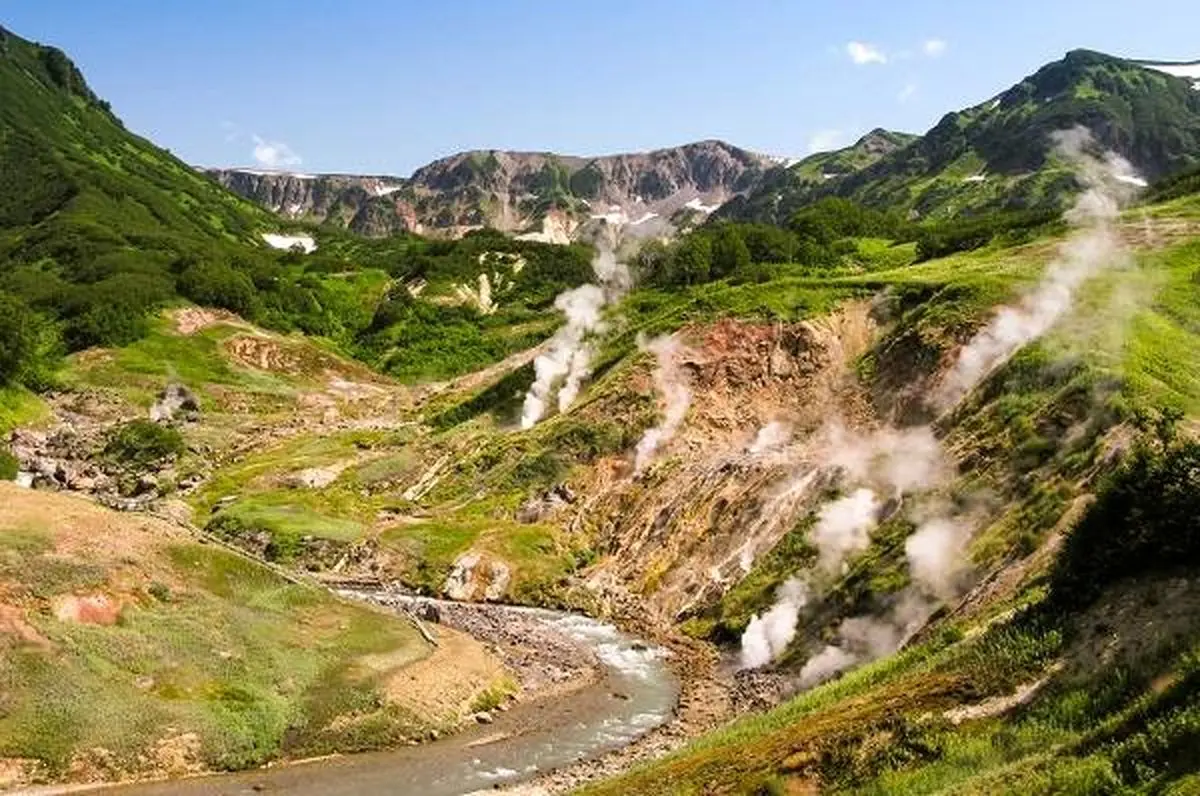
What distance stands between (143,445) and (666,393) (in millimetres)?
51633

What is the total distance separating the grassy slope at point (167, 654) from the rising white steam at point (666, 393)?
32014 mm

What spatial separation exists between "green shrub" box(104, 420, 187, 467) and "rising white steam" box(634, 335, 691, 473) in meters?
46.9

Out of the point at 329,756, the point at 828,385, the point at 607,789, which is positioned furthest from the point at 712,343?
the point at 607,789

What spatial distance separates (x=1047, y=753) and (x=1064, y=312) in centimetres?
5655

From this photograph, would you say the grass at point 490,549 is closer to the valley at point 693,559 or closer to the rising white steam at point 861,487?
the valley at point 693,559

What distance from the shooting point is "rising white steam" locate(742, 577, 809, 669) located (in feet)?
183

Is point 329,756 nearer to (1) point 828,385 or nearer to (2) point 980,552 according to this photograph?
(2) point 980,552

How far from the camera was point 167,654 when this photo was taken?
4456cm

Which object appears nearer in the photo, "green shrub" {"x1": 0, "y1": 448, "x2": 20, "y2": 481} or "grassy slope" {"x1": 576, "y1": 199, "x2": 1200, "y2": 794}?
"grassy slope" {"x1": 576, "y1": 199, "x2": 1200, "y2": 794}

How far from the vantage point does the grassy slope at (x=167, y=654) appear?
3947 centimetres

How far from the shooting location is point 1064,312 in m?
70.4

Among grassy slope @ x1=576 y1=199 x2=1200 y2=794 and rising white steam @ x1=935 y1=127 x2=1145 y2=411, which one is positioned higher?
rising white steam @ x1=935 y1=127 x2=1145 y2=411

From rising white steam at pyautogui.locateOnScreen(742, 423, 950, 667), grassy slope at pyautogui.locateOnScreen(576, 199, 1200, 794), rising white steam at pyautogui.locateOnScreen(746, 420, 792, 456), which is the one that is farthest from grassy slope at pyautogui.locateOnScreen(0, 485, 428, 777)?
rising white steam at pyautogui.locateOnScreen(746, 420, 792, 456)

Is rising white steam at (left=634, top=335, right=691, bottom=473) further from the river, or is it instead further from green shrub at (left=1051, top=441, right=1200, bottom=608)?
green shrub at (left=1051, top=441, right=1200, bottom=608)
